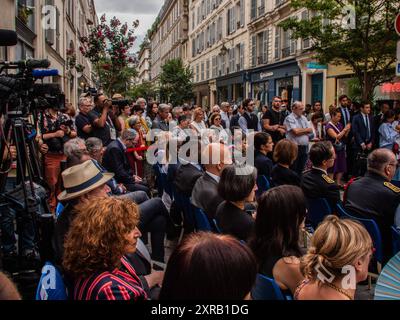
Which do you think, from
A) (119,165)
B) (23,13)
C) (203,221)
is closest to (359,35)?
(119,165)

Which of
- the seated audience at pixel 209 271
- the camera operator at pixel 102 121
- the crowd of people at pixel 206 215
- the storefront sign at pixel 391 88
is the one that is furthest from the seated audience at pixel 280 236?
the storefront sign at pixel 391 88

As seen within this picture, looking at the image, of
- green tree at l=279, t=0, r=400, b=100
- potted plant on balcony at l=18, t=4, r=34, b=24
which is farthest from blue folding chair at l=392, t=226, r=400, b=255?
potted plant on balcony at l=18, t=4, r=34, b=24

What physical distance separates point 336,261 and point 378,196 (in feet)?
7.55

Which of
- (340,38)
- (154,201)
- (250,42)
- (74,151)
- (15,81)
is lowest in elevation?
(154,201)

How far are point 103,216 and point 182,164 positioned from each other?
136 inches

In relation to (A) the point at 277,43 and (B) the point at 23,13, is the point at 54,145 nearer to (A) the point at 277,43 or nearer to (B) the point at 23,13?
(B) the point at 23,13

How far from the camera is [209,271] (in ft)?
5.71

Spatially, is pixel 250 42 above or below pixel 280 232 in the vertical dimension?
above

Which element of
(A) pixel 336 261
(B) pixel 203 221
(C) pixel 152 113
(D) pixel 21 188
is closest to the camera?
(A) pixel 336 261

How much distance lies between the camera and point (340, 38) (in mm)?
13516

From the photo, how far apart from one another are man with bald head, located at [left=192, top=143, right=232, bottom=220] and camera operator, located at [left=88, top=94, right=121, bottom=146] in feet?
9.50

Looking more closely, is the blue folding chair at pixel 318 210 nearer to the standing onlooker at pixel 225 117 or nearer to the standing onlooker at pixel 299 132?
the standing onlooker at pixel 299 132
